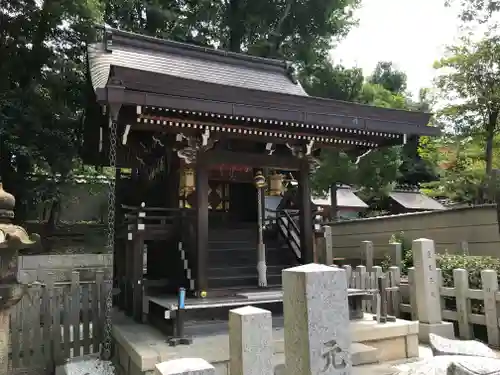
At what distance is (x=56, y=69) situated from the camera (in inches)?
564

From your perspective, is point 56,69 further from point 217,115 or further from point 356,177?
point 356,177

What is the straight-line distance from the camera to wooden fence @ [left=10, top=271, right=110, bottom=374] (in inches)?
235

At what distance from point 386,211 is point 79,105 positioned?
2059 cm

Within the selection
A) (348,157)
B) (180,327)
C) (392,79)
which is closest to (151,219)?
(180,327)

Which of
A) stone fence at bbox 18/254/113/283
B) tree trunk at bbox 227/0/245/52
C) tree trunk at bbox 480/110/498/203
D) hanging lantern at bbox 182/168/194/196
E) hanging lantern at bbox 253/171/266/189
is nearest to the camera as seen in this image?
hanging lantern at bbox 182/168/194/196

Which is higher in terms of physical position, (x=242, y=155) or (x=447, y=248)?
(x=242, y=155)

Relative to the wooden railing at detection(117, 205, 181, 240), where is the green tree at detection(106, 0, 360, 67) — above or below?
above

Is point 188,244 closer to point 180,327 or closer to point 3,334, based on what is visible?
point 180,327

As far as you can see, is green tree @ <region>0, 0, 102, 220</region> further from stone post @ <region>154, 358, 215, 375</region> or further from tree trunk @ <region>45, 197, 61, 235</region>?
stone post @ <region>154, 358, 215, 375</region>

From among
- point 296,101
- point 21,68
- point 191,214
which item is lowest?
point 191,214

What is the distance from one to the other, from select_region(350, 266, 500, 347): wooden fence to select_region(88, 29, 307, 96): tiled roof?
456cm

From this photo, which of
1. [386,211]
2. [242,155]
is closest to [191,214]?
[242,155]

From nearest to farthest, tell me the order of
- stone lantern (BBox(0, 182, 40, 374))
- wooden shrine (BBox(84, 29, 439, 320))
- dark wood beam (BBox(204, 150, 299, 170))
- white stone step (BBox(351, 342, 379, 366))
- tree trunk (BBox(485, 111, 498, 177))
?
stone lantern (BBox(0, 182, 40, 374)) → white stone step (BBox(351, 342, 379, 366)) → wooden shrine (BBox(84, 29, 439, 320)) → dark wood beam (BBox(204, 150, 299, 170)) → tree trunk (BBox(485, 111, 498, 177))

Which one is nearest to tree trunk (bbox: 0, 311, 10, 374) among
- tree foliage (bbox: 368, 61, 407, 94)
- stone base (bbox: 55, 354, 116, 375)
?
stone base (bbox: 55, 354, 116, 375)
